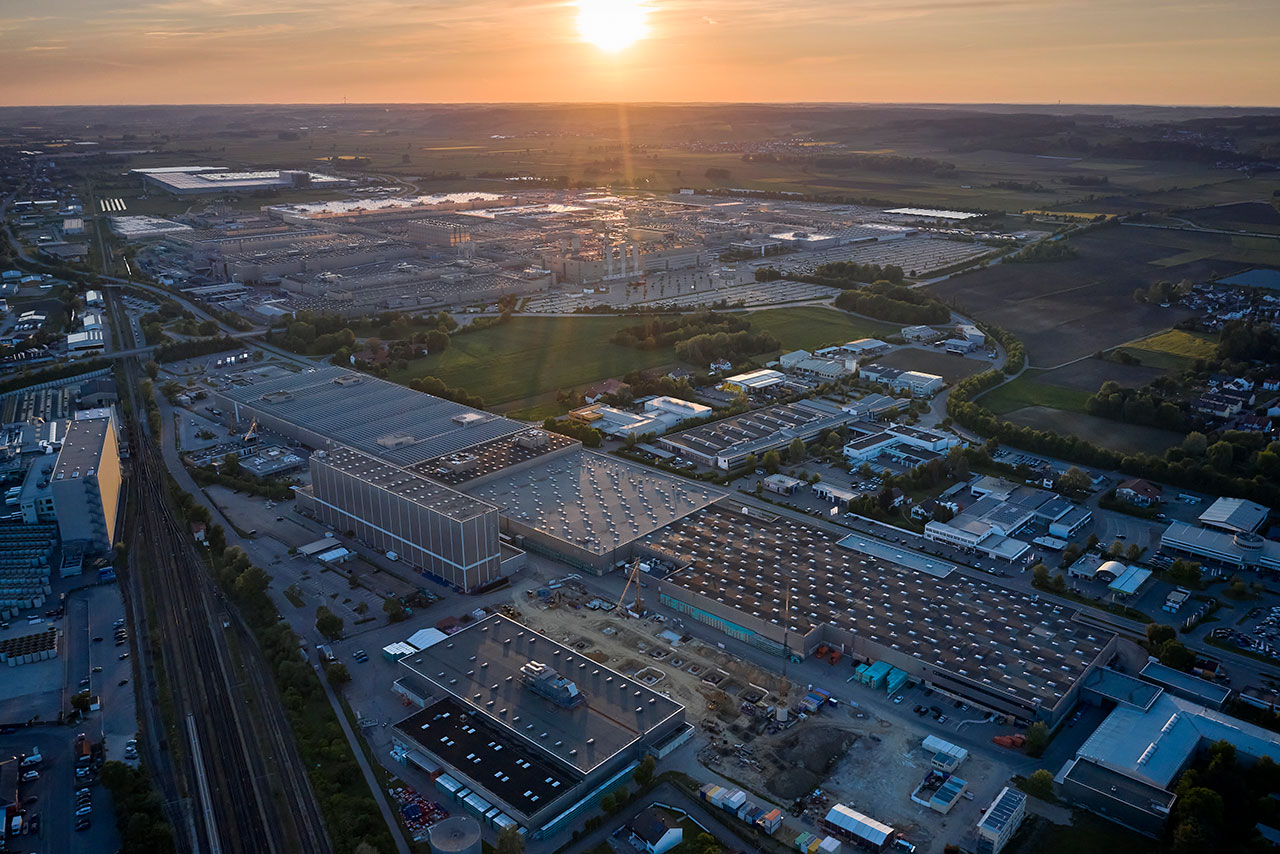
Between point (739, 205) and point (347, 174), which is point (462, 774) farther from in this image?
point (347, 174)

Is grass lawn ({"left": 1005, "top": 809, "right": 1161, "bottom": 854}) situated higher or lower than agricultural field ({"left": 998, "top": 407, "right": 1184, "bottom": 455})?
lower

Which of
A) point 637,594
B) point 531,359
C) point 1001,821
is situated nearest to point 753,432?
point 637,594

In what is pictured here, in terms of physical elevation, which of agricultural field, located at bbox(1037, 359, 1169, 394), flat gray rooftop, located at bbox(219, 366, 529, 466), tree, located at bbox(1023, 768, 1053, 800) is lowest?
tree, located at bbox(1023, 768, 1053, 800)

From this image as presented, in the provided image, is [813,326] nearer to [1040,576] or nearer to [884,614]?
[1040,576]

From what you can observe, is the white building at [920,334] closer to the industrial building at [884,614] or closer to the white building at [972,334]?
the white building at [972,334]

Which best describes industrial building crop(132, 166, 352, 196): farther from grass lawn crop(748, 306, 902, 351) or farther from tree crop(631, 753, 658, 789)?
tree crop(631, 753, 658, 789)

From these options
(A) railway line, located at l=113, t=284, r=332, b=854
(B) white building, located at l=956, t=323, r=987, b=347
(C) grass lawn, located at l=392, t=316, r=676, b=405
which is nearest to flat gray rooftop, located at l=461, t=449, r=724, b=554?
(A) railway line, located at l=113, t=284, r=332, b=854

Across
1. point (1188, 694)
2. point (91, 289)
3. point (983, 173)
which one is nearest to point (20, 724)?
point (1188, 694)
